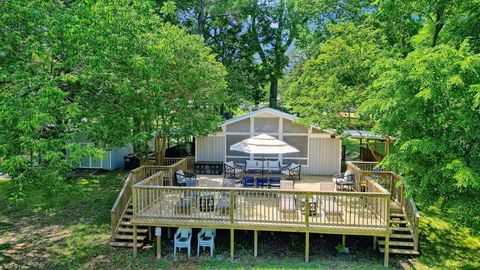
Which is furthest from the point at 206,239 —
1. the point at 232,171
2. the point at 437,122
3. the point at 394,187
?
the point at 437,122

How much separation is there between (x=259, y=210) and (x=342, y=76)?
7.50 meters

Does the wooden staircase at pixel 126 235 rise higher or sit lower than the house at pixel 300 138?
lower

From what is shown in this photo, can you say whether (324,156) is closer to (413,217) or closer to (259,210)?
(413,217)

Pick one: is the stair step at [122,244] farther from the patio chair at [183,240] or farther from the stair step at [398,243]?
the stair step at [398,243]

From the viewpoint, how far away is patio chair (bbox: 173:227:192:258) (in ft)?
33.6

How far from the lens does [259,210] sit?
417 inches

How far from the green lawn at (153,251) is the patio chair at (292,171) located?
3736 mm

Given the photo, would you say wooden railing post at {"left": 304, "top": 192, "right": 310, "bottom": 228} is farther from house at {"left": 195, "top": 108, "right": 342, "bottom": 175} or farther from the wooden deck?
house at {"left": 195, "top": 108, "right": 342, "bottom": 175}

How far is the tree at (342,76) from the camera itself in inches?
523

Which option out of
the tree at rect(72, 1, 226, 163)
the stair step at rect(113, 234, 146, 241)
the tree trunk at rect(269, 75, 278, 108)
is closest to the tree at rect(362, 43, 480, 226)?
the tree at rect(72, 1, 226, 163)

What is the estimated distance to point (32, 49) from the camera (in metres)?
8.02

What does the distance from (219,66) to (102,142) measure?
728 cm

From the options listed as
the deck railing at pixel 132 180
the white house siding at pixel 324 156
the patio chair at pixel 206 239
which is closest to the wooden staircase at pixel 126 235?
the deck railing at pixel 132 180

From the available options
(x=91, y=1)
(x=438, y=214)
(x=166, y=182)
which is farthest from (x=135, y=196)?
(x=438, y=214)
